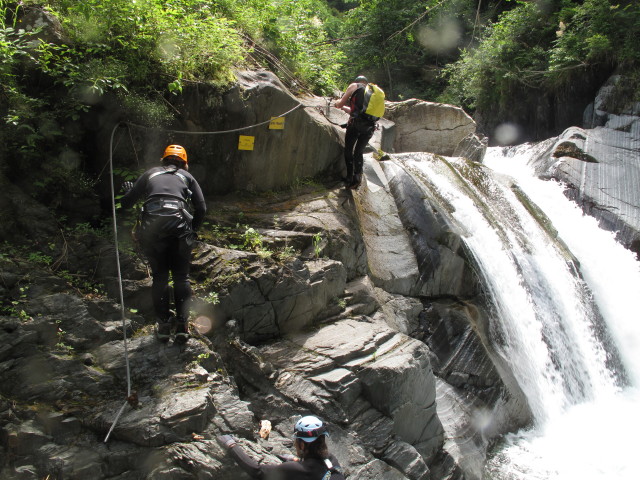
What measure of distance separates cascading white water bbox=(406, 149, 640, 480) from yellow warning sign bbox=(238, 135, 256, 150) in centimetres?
385

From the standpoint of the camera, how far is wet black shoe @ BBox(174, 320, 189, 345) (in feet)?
15.3

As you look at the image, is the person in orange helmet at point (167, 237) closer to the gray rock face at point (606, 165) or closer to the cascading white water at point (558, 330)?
the cascading white water at point (558, 330)

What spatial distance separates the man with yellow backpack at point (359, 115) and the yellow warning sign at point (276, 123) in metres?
1.03

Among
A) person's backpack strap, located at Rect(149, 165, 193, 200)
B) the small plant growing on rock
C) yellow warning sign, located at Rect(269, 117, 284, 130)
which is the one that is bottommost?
the small plant growing on rock

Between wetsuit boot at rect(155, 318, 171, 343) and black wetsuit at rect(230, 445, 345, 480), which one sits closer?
black wetsuit at rect(230, 445, 345, 480)

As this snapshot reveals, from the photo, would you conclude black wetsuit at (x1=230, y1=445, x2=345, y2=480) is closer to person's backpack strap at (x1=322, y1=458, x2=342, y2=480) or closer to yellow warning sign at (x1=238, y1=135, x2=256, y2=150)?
person's backpack strap at (x1=322, y1=458, x2=342, y2=480)

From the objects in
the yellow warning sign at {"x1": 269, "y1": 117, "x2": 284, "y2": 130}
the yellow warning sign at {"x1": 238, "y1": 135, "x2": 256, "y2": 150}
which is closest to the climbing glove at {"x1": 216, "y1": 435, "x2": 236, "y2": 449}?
the yellow warning sign at {"x1": 238, "y1": 135, "x2": 256, "y2": 150}

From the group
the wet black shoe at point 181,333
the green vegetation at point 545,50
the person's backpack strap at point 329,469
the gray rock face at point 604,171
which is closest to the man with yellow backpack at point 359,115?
the wet black shoe at point 181,333

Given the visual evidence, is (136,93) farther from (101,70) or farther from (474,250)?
(474,250)

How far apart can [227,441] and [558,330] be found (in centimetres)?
651

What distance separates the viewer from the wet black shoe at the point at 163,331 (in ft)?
15.4

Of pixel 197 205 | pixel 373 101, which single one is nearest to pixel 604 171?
pixel 373 101

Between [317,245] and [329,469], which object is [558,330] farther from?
[329,469]

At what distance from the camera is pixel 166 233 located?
4465 millimetres
